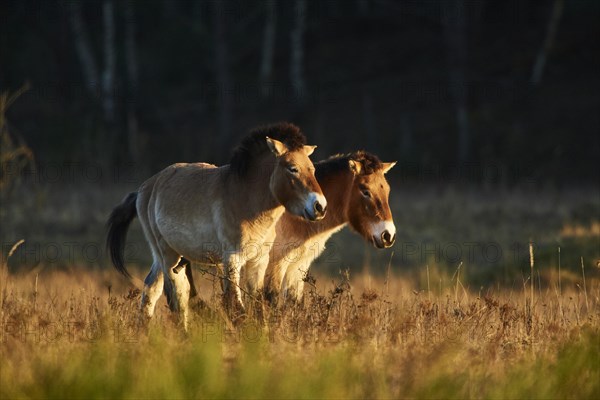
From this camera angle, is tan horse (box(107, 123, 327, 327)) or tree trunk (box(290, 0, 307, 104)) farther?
tree trunk (box(290, 0, 307, 104))

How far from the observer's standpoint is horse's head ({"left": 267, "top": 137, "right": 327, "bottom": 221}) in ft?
30.0

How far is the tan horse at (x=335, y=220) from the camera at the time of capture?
10570mm

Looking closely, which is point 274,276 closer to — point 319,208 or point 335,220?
point 335,220

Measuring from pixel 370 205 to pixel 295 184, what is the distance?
1516 mm

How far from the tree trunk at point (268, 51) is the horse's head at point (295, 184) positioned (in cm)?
3521

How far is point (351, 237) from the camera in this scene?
2458 centimetres

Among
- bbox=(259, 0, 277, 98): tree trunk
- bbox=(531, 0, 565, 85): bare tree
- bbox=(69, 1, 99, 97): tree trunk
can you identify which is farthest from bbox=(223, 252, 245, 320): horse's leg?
bbox=(259, 0, 277, 98): tree trunk

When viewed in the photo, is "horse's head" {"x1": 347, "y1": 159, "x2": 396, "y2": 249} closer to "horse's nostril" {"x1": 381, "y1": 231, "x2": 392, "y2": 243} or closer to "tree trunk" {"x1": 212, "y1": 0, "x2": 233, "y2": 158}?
Result: "horse's nostril" {"x1": 381, "y1": 231, "x2": 392, "y2": 243}

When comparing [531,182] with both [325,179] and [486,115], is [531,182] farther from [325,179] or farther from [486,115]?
[325,179]

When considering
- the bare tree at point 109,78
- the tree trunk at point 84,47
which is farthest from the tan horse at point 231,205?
the tree trunk at point 84,47

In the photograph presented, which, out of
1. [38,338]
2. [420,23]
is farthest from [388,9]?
[38,338]

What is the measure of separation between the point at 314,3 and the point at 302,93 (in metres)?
9.08

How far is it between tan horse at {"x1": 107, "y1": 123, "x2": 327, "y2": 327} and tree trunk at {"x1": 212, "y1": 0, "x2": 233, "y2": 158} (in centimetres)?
2314

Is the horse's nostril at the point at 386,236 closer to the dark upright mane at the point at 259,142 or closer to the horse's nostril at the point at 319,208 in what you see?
the dark upright mane at the point at 259,142
